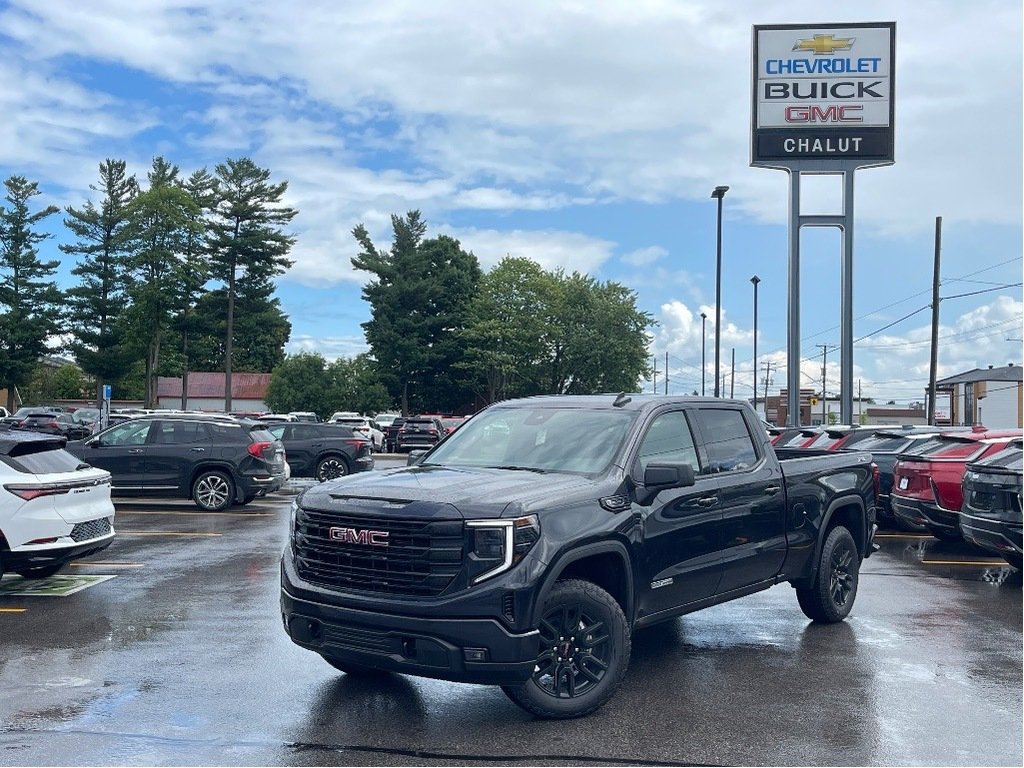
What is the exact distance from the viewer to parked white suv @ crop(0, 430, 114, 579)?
9125mm

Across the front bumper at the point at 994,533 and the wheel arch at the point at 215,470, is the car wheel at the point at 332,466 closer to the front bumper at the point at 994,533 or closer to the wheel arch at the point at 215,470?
the wheel arch at the point at 215,470

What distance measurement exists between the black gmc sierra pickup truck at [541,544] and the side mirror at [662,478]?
13 mm

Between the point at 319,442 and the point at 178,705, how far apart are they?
59.3ft

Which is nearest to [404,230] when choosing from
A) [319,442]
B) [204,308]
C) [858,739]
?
[204,308]

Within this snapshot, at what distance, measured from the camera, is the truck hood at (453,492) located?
5621mm

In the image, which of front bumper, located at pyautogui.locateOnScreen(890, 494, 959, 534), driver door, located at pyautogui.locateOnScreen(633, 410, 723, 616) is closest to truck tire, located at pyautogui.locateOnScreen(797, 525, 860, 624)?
driver door, located at pyautogui.locateOnScreen(633, 410, 723, 616)

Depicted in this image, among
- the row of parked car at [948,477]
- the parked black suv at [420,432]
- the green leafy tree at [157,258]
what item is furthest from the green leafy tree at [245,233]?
the row of parked car at [948,477]

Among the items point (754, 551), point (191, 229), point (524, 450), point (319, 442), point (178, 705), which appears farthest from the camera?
point (191, 229)

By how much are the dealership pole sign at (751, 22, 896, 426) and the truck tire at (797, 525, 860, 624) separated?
21581 millimetres

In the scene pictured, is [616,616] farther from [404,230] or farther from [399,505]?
[404,230]

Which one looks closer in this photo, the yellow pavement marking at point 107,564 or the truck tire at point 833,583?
the truck tire at point 833,583

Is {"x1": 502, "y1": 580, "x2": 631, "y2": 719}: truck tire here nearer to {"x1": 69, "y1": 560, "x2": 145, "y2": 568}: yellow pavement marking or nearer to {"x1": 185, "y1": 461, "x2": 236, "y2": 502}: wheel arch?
{"x1": 69, "y1": 560, "x2": 145, "y2": 568}: yellow pavement marking

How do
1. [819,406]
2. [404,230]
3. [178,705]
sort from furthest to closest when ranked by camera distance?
1. [819,406]
2. [404,230]
3. [178,705]

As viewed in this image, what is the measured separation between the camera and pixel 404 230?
75875mm
